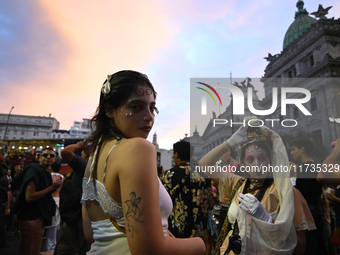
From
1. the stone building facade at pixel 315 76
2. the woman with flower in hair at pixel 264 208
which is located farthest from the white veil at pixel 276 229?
the stone building facade at pixel 315 76

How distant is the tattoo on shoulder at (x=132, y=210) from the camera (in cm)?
86

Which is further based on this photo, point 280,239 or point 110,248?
point 280,239

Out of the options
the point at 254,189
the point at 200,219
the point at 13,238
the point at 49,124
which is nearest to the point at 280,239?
the point at 254,189

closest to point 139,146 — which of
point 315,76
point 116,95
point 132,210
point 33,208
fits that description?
point 132,210

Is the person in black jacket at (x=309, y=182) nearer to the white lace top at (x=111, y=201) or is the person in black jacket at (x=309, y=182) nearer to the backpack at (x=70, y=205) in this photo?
the white lace top at (x=111, y=201)

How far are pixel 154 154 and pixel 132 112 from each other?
1.16 feet

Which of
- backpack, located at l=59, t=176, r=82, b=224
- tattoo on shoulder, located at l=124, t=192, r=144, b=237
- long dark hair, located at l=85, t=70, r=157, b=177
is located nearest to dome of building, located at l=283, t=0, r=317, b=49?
backpack, located at l=59, t=176, r=82, b=224

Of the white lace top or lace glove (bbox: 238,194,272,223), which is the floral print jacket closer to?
lace glove (bbox: 238,194,272,223)

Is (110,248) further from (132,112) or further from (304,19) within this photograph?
(304,19)

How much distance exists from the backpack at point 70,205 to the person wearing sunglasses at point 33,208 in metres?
0.51

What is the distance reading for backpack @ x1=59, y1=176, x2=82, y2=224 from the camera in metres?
3.33

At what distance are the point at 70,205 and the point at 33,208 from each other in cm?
88

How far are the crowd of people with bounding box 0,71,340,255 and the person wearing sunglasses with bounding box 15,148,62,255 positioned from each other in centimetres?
2

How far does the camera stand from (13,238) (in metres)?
6.85
